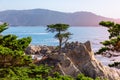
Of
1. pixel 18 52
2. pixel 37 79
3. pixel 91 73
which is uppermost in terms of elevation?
pixel 18 52

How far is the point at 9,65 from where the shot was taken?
61.9 ft

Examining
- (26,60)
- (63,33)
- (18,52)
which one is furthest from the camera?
(63,33)

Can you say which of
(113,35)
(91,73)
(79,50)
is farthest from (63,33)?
(113,35)

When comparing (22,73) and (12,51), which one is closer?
(12,51)

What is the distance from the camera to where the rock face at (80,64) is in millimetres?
39872

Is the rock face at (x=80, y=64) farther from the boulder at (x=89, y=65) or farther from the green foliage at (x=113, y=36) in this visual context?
the green foliage at (x=113, y=36)

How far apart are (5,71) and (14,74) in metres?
0.56

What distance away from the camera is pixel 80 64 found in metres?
42.8

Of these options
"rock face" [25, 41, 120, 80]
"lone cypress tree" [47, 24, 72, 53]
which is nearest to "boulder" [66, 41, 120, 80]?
"rock face" [25, 41, 120, 80]

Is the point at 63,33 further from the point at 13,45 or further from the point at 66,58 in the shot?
the point at 13,45

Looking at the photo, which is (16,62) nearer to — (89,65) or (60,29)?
(89,65)

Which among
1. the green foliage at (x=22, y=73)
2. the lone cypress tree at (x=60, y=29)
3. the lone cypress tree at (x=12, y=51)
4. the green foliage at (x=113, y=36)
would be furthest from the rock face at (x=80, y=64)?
the lone cypress tree at (x=12, y=51)

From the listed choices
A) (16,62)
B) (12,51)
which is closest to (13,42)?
(16,62)

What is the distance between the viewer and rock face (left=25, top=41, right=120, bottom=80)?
39872mm
